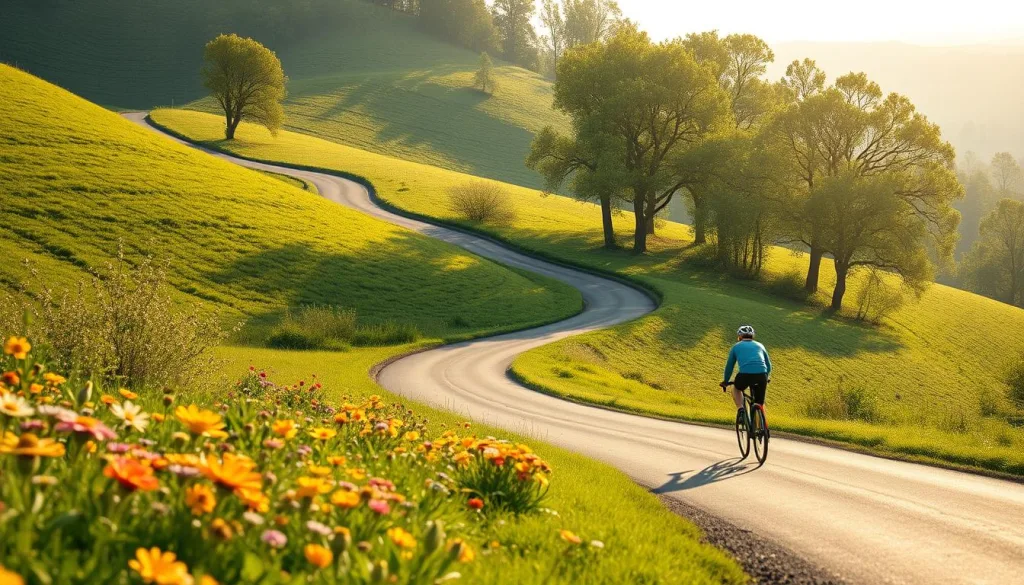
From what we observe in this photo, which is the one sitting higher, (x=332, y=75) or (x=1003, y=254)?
(x=332, y=75)

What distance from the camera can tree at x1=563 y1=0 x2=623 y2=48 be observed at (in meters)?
157

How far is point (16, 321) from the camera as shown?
11.4 m

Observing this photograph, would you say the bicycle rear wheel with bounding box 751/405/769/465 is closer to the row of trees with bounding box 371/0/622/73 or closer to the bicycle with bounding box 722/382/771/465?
the bicycle with bounding box 722/382/771/465

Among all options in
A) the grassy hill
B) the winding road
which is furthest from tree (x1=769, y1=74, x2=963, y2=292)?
the grassy hill

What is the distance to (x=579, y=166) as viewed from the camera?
59.9 m

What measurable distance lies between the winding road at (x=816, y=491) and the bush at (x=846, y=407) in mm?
9138

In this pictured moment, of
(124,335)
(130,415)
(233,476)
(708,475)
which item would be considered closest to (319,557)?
(233,476)

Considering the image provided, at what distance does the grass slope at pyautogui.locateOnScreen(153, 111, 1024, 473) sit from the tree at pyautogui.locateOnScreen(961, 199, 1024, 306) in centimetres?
3303

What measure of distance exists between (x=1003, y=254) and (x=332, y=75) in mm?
128102

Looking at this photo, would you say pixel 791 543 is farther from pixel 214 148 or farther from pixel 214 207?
pixel 214 148

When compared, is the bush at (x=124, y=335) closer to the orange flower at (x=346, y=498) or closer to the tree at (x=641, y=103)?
the orange flower at (x=346, y=498)

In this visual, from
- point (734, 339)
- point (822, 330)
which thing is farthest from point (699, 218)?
point (734, 339)

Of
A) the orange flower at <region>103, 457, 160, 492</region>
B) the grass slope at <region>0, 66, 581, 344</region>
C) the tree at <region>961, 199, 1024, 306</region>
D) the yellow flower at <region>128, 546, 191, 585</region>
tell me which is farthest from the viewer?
the tree at <region>961, 199, 1024, 306</region>

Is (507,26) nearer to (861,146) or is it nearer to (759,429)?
(861,146)
